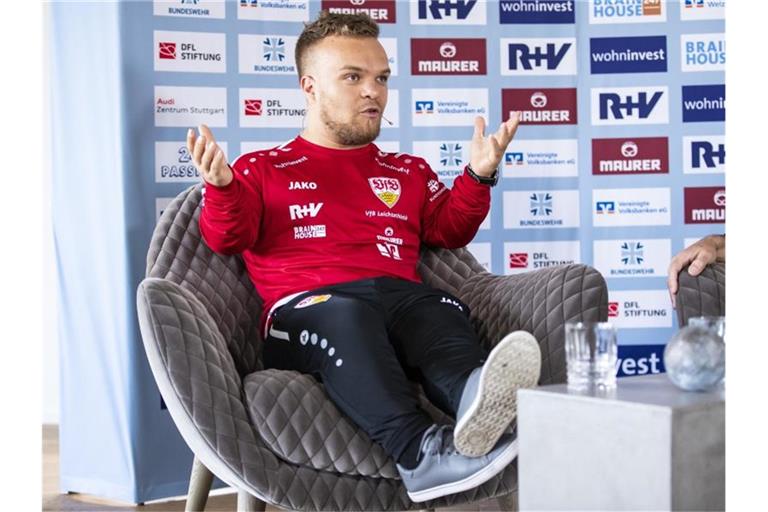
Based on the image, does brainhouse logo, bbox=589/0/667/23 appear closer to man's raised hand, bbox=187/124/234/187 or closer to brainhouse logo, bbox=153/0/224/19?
brainhouse logo, bbox=153/0/224/19

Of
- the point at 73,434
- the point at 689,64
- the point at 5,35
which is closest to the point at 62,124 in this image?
the point at 73,434

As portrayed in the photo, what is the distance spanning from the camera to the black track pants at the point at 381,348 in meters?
1.77

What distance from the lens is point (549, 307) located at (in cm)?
199

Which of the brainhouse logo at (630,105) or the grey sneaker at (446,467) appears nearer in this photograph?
the grey sneaker at (446,467)

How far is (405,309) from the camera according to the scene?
209 cm

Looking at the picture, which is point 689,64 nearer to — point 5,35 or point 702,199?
point 702,199

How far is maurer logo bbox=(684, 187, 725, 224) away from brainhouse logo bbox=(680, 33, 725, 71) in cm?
43

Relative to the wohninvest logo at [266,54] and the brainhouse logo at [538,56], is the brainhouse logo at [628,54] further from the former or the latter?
the wohninvest logo at [266,54]

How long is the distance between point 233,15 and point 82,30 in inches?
19.3

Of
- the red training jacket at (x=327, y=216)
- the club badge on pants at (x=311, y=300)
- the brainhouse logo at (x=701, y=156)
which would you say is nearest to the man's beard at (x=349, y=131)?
the red training jacket at (x=327, y=216)

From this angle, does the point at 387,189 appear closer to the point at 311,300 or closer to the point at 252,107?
the point at 311,300

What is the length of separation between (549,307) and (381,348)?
0.37 metres

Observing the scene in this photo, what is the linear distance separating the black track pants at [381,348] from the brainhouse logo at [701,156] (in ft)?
5.49

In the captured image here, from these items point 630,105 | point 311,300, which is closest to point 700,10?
point 630,105
